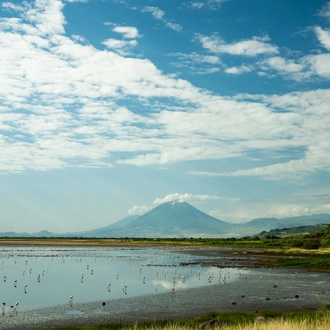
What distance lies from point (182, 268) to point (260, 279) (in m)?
15.0

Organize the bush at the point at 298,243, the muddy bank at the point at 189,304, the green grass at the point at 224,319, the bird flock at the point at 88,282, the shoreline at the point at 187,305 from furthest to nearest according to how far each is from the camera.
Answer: the bush at the point at 298,243 → the bird flock at the point at 88,282 → the muddy bank at the point at 189,304 → the shoreline at the point at 187,305 → the green grass at the point at 224,319

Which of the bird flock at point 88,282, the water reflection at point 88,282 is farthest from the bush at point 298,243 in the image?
the water reflection at point 88,282

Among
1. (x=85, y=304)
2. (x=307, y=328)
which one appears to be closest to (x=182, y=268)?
(x=85, y=304)

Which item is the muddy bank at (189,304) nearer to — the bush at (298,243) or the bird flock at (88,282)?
the bird flock at (88,282)

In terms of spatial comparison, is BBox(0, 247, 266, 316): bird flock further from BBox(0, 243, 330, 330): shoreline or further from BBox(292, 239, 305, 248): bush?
BBox(292, 239, 305, 248): bush

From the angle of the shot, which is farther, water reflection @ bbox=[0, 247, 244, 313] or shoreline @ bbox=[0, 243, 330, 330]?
water reflection @ bbox=[0, 247, 244, 313]

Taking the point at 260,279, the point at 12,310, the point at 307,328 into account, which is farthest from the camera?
the point at 260,279

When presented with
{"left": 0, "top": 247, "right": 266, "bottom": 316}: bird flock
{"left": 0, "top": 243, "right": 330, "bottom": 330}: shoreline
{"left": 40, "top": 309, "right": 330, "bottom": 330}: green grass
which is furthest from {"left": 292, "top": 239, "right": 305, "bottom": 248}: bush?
{"left": 40, "top": 309, "right": 330, "bottom": 330}: green grass

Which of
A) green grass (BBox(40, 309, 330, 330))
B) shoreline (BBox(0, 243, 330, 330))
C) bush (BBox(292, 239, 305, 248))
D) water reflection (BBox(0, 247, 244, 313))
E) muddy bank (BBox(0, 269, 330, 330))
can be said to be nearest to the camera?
green grass (BBox(40, 309, 330, 330))

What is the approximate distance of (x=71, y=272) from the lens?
52.7 metres

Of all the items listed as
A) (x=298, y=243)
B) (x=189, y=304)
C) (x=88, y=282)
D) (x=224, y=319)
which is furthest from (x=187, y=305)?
(x=298, y=243)

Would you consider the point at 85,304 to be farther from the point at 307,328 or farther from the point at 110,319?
the point at 307,328

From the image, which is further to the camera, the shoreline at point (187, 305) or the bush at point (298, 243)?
the bush at point (298, 243)

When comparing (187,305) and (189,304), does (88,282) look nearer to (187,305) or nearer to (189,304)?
(189,304)
